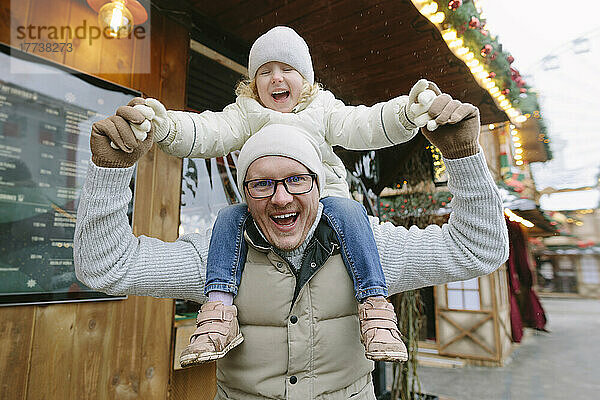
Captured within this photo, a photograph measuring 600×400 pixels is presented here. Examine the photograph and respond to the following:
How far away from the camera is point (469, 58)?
1.80 metres

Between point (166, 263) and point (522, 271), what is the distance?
227cm

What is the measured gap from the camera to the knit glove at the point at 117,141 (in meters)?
0.67

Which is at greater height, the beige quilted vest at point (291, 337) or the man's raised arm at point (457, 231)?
the man's raised arm at point (457, 231)

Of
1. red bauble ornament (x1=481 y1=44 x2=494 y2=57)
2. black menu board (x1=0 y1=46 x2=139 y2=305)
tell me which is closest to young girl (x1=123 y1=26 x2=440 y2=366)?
black menu board (x1=0 y1=46 x2=139 y2=305)

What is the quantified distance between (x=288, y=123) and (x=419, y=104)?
32 cm

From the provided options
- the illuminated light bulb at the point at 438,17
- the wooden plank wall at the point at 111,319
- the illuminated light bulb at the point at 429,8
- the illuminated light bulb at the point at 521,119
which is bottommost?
the wooden plank wall at the point at 111,319

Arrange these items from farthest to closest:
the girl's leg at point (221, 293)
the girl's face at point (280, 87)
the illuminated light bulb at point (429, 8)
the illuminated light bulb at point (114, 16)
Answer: the illuminated light bulb at point (429, 8) → the illuminated light bulb at point (114, 16) → the girl's face at point (280, 87) → the girl's leg at point (221, 293)

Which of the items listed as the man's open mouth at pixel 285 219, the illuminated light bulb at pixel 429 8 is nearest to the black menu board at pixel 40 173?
the man's open mouth at pixel 285 219

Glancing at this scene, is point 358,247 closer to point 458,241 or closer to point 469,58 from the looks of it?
point 458,241

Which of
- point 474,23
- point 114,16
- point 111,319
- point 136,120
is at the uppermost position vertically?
point 474,23

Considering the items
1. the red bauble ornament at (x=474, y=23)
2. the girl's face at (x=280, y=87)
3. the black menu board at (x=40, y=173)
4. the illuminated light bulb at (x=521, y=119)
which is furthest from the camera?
the illuminated light bulb at (x=521, y=119)

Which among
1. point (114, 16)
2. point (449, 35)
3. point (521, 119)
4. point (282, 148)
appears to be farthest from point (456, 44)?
point (114, 16)

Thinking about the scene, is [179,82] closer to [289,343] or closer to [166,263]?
[166,263]

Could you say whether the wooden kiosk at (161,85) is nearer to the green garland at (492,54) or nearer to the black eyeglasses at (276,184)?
the green garland at (492,54)
